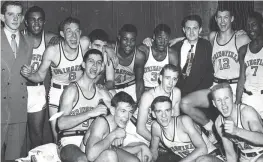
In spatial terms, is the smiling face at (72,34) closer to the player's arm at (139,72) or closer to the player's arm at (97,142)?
the player's arm at (139,72)

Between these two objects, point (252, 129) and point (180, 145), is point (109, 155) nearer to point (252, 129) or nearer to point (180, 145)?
point (180, 145)

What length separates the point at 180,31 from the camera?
7965mm

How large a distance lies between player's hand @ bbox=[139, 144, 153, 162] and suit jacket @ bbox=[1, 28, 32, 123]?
1672 millimetres

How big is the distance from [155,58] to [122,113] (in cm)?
172

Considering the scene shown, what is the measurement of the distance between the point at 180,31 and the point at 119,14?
1.43 meters

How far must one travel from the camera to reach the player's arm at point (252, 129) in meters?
3.95

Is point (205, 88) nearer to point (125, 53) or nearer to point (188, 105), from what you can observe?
point (188, 105)

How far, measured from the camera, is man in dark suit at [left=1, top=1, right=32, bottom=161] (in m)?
4.92

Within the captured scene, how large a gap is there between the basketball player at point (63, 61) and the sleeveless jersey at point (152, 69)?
97cm

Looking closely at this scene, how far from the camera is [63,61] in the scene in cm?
531

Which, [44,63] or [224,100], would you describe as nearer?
[224,100]

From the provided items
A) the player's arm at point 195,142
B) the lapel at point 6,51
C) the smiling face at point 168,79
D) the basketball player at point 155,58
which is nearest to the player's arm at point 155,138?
the player's arm at point 195,142

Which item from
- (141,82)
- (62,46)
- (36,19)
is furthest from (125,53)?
(36,19)

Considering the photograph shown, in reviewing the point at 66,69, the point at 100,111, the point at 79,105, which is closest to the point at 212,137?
the point at 100,111
